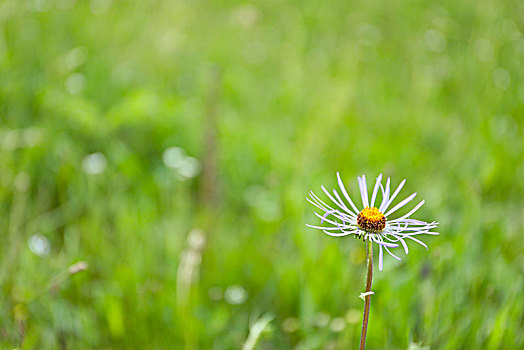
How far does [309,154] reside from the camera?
6.37 ft

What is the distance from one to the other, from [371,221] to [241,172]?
128cm

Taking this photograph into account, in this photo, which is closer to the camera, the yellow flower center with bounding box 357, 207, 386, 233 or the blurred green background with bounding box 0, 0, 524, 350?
the yellow flower center with bounding box 357, 207, 386, 233

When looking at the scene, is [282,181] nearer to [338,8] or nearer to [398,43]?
[398,43]

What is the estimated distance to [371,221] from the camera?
0.63m

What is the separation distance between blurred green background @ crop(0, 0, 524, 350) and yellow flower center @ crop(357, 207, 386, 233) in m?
0.24

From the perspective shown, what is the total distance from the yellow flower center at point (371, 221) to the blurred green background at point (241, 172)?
0.24 m

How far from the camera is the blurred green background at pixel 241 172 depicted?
119 cm

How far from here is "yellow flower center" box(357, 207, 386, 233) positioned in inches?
24.6

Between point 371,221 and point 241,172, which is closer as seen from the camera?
point 371,221

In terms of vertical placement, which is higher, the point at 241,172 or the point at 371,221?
the point at 241,172

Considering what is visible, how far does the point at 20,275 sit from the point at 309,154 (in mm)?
1049

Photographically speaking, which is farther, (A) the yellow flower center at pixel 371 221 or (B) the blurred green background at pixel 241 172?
(B) the blurred green background at pixel 241 172

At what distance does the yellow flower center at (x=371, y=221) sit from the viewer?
0.62 m

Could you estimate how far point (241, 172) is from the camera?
189cm
